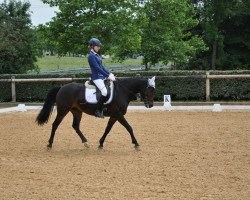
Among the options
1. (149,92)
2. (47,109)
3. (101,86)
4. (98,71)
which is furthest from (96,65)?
(47,109)

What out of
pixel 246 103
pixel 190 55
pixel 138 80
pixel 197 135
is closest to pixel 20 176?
pixel 138 80

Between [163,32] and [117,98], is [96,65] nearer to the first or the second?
[117,98]

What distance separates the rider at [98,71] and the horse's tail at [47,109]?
1204mm

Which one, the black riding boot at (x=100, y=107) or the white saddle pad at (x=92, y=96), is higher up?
the white saddle pad at (x=92, y=96)

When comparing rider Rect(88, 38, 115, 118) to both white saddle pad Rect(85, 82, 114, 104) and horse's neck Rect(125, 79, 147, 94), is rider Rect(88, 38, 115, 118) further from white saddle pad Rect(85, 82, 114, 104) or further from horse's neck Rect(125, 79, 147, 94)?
horse's neck Rect(125, 79, 147, 94)

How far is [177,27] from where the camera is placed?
32.1 meters

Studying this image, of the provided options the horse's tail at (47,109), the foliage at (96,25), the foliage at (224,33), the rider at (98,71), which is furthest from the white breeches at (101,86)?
the foliage at (224,33)

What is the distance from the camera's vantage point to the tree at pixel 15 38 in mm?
27247

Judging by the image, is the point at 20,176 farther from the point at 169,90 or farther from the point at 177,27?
the point at 177,27

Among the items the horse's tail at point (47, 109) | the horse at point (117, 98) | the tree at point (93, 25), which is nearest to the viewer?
the horse at point (117, 98)

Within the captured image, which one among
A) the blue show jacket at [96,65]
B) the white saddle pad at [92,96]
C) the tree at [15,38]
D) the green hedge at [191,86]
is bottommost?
the green hedge at [191,86]

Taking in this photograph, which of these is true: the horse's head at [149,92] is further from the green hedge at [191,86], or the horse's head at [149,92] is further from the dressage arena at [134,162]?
the green hedge at [191,86]

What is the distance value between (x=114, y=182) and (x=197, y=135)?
16.9 ft

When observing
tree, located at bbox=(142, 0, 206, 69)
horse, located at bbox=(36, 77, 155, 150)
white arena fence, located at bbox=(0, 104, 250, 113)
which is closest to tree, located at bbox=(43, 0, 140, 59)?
tree, located at bbox=(142, 0, 206, 69)
